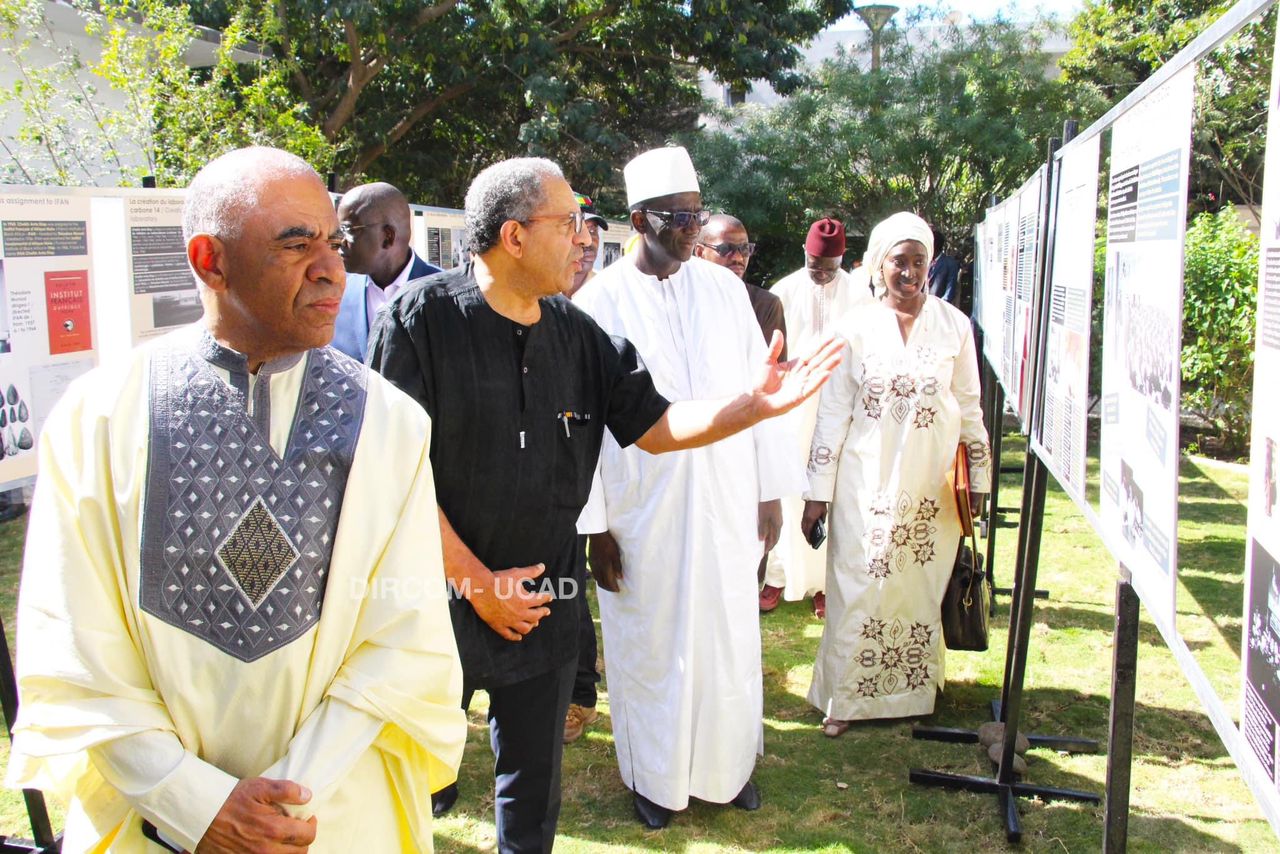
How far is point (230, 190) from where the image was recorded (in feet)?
6.22

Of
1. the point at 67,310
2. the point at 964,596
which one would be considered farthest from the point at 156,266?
the point at 964,596

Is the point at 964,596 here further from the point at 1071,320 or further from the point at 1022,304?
the point at 1071,320

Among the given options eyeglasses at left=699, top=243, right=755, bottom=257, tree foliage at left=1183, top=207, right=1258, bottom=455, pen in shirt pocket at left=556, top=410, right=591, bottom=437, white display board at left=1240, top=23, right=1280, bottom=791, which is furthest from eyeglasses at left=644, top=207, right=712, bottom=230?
tree foliage at left=1183, top=207, right=1258, bottom=455

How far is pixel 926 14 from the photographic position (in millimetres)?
17953

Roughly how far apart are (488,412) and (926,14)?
56.6ft

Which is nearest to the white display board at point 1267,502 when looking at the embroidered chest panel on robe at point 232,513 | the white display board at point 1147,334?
the white display board at point 1147,334

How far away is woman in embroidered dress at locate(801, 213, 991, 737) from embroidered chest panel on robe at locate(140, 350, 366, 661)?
9.36 ft

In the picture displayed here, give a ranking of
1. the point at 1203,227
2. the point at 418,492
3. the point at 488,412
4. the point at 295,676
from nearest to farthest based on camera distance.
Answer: the point at 295,676, the point at 418,492, the point at 488,412, the point at 1203,227

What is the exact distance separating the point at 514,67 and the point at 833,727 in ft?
47.0

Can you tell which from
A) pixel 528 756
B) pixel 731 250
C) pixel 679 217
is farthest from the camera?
pixel 731 250

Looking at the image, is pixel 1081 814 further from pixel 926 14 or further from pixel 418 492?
pixel 926 14

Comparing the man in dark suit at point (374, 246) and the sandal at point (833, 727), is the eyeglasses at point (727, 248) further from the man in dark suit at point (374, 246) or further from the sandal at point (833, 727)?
the sandal at point (833, 727)

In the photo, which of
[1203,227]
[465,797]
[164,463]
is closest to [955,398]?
[465,797]

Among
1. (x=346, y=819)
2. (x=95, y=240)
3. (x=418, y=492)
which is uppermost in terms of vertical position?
(x=95, y=240)
